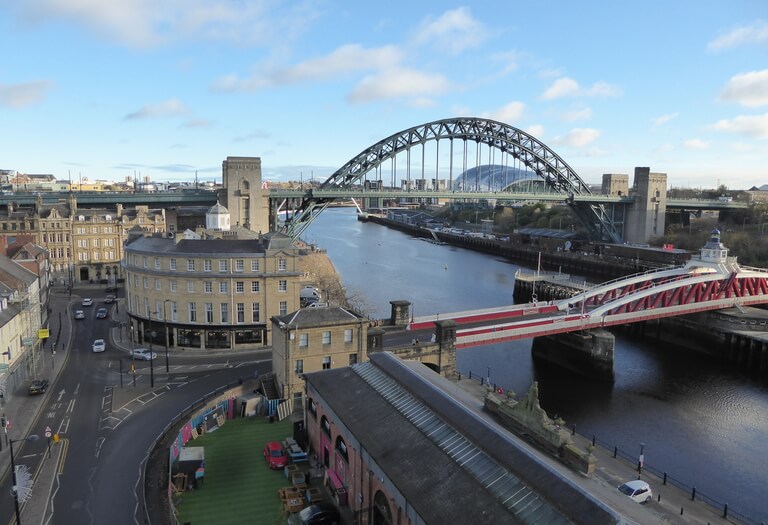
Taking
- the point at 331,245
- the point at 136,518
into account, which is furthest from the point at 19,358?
the point at 331,245

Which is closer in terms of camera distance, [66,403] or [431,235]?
[66,403]

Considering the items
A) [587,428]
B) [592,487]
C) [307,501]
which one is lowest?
[587,428]

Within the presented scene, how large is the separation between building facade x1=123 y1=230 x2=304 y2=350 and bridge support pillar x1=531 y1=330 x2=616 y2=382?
19.1 metres

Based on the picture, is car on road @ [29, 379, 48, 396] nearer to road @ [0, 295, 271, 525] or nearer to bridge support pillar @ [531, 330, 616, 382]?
road @ [0, 295, 271, 525]

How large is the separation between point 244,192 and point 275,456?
148 feet

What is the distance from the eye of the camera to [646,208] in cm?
9781

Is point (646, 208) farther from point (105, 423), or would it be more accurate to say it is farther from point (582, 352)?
point (105, 423)

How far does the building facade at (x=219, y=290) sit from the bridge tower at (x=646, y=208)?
77402 millimetres

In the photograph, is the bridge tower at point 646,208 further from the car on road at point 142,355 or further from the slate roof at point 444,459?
the slate roof at point 444,459

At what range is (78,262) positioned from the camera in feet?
215

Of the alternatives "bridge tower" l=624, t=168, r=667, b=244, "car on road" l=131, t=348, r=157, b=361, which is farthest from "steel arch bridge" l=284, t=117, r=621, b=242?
"car on road" l=131, t=348, r=157, b=361

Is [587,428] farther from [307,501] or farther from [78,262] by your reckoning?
[78,262]

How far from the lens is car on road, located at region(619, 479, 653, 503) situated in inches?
832

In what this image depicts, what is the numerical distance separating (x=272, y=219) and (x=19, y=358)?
39323 mm
